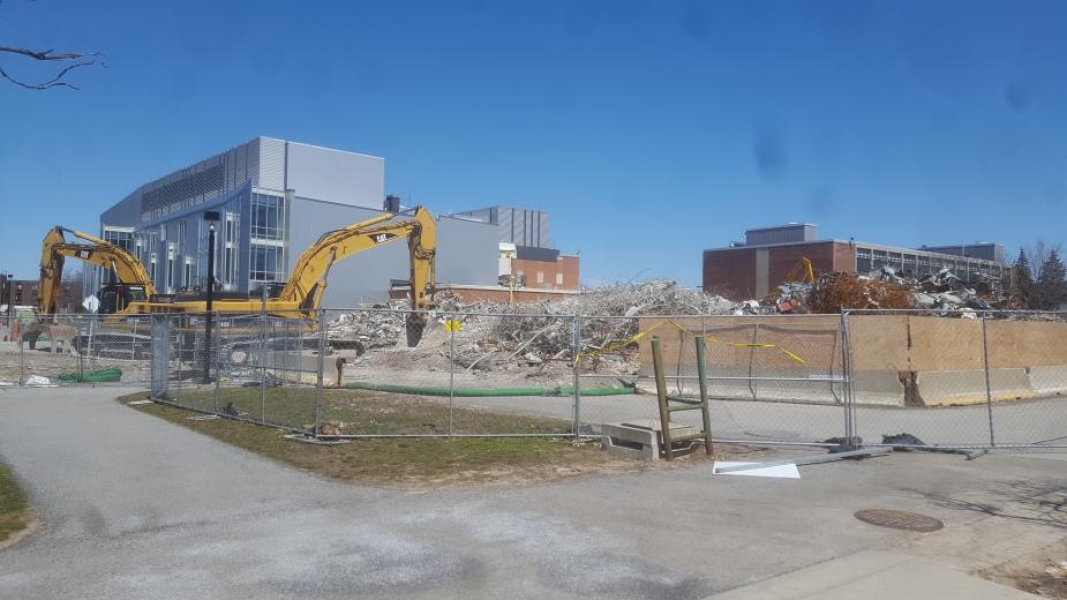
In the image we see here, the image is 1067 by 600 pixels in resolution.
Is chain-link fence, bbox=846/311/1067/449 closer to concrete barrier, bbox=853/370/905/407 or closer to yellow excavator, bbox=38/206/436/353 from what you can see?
concrete barrier, bbox=853/370/905/407

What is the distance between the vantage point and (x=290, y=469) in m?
10.5

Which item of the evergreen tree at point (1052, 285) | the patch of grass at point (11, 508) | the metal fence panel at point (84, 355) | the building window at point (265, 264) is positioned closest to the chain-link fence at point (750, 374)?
the patch of grass at point (11, 508)

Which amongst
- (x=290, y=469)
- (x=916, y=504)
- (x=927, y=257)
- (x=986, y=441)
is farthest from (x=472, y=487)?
(x=927, y=257)

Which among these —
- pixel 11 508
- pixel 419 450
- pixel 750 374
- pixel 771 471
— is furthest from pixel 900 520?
pixel 750 374

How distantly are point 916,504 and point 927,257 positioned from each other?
65699mm

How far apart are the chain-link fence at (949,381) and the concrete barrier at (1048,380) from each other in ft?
0.13

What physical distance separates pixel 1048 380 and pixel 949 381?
5860mm

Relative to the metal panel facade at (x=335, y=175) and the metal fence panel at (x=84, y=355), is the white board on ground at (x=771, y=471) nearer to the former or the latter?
the metal fence panel at (x=84, y=355)

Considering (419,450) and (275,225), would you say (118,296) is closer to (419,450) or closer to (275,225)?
(275,225)

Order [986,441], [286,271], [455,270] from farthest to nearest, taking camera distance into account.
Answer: [455,270] → [286,271] → [986,441]

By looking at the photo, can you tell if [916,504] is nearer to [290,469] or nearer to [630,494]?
[630,494]

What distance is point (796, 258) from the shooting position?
72500 millimetres

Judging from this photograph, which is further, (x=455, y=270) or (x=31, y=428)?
(x=455, y=270)

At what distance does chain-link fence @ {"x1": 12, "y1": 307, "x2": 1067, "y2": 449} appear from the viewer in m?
14.1
